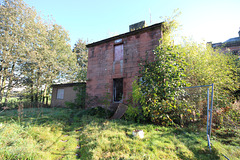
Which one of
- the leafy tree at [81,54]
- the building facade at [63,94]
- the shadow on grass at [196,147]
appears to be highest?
the leafy tree at [81,54]

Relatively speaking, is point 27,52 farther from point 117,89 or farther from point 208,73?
point 208,73

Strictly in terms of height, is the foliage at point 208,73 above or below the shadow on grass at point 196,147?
above

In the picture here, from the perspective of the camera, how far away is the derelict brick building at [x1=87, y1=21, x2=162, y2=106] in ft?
24.7

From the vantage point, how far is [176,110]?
5195 mm

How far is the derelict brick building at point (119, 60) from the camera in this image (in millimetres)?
7543

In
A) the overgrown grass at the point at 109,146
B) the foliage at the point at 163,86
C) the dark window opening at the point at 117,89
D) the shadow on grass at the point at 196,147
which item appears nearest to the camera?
the overgrown grass at the point at 109,146

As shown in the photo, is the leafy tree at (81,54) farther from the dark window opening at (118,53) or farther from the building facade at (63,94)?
the dark window opening at (118,53)

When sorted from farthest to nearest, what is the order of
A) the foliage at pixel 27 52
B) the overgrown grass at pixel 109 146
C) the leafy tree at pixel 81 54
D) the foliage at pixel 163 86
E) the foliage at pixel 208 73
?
1. the leafy tree at pixel 81 54
2. the foliage at pixel 27 52
3. the foliage at pixel 208 73
4. the foliage at pixel 163 86
5. the overgrown grass at pixel 109 146

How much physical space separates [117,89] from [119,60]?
207 centimetres

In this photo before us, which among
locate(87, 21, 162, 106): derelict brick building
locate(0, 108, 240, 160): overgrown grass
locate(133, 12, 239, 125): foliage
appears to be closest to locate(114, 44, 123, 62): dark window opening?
locate(87, 21, 162, 106): derelict brick building

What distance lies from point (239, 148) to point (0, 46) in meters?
17.8

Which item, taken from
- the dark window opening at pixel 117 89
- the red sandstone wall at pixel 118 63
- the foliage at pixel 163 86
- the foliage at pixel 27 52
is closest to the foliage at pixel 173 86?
the foliage at pixel 163 86

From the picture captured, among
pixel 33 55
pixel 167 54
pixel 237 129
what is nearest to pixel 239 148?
pixel 237 129

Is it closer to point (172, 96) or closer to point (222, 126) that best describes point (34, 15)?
point (172, 96)
